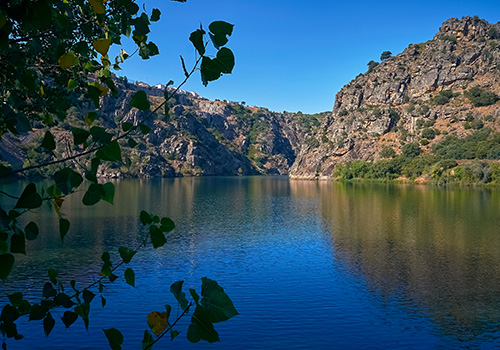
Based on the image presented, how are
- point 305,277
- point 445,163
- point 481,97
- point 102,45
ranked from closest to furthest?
Result: point 102,45 < point 305,277 < point 445,163 < point 481,97

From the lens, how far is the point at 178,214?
56062 mm

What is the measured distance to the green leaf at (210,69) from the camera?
9.18 ft

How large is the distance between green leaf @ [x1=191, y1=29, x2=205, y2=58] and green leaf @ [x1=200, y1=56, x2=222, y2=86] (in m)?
0.07

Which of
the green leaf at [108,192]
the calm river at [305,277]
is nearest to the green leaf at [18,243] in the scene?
the green leaf at [108,192]

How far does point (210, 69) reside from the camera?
282 centimetres

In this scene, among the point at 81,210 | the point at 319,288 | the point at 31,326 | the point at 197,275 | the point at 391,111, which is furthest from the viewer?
the point at 391,111

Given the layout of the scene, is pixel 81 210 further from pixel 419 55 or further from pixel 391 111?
pixel 419 55

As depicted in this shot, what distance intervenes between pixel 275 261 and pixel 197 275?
269 inches

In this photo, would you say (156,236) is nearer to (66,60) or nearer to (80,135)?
(80,135)

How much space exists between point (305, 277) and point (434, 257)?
38.3ft

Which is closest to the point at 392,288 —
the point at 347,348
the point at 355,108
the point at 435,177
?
the point at 347,348

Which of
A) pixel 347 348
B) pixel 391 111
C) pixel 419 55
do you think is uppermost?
pixel 419 55

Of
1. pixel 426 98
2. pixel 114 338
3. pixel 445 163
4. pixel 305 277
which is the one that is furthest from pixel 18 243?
pixel 426 98

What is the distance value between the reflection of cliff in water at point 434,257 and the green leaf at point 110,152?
1958cm
